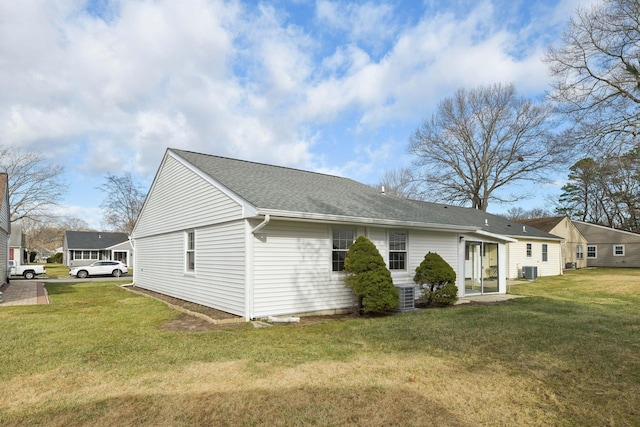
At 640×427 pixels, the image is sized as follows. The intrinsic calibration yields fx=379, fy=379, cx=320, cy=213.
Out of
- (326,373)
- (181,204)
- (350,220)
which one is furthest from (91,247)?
(326,373)

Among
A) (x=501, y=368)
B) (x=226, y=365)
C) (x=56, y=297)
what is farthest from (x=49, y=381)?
(x=56, y=297)

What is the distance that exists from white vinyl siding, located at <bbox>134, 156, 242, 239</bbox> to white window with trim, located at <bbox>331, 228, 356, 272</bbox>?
2.74 metres

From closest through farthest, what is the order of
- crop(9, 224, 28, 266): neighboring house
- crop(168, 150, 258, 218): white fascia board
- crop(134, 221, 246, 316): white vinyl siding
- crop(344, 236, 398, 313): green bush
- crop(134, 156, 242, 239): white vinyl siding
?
crop(168, 150, 258, 218): white fascia board → crop(134, 221, 246, 316): white vinyl siding → crop(344, 236, 398, 313): green bush → crop(134, 156, 242, 239): white vinyl siding → crop(9, 224, 28, 266): neighboring house

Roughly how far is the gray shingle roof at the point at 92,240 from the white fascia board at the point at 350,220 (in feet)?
154

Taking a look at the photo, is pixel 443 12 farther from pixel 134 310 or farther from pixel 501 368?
pixel 134 310

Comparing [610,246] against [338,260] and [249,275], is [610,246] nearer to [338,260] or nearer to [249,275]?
[338,260]

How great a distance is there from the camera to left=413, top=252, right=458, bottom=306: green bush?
36.6 ft

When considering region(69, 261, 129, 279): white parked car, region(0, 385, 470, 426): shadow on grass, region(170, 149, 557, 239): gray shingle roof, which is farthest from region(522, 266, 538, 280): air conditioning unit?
region(69, 261, 129, 279): white parked car

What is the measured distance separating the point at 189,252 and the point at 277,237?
14.3 ft

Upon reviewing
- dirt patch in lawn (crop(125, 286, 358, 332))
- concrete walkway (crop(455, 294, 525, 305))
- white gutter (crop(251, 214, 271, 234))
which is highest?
white gutter (crop(251, 214, 271, 234))

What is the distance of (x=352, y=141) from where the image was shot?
2106 cm

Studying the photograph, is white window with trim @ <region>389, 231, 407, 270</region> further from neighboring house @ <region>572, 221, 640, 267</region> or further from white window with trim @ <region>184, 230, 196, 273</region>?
neighboring house @ <region>572, 221, 640, 267</region>

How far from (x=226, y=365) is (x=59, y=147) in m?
37.6

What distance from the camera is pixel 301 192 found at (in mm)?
11016
